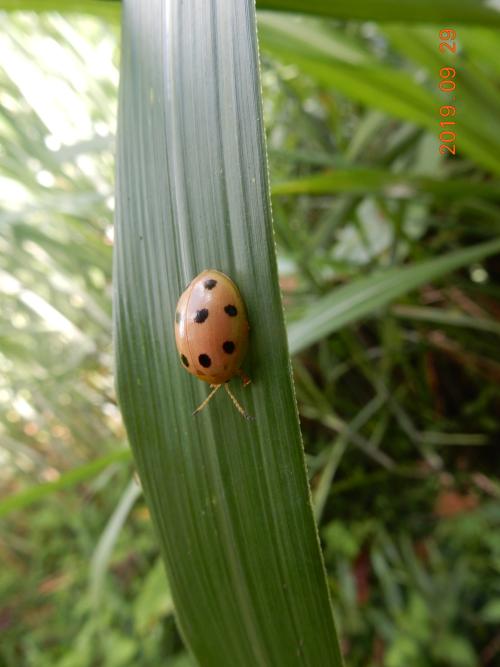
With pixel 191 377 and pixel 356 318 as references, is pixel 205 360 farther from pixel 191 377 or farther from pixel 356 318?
pixel 356 318

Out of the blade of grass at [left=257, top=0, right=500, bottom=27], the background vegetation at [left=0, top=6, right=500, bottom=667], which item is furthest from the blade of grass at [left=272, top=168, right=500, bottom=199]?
the blade of grass at [left=257, top=0, right=500, bottom=27]

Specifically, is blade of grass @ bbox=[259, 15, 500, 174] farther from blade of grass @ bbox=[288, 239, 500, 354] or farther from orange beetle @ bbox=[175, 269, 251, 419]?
orange beetle @ bbox=[175, 269, 251, 419]

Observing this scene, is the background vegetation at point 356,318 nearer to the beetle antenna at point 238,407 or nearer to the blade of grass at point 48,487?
the blade of grass at point 48,487

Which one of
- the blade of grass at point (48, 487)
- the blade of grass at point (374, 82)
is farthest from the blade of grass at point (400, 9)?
the blade of grass at point (48, 487)

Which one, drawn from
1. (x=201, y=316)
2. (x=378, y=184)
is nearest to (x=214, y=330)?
(x=201, y=316)

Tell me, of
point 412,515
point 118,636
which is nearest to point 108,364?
point 118,636
